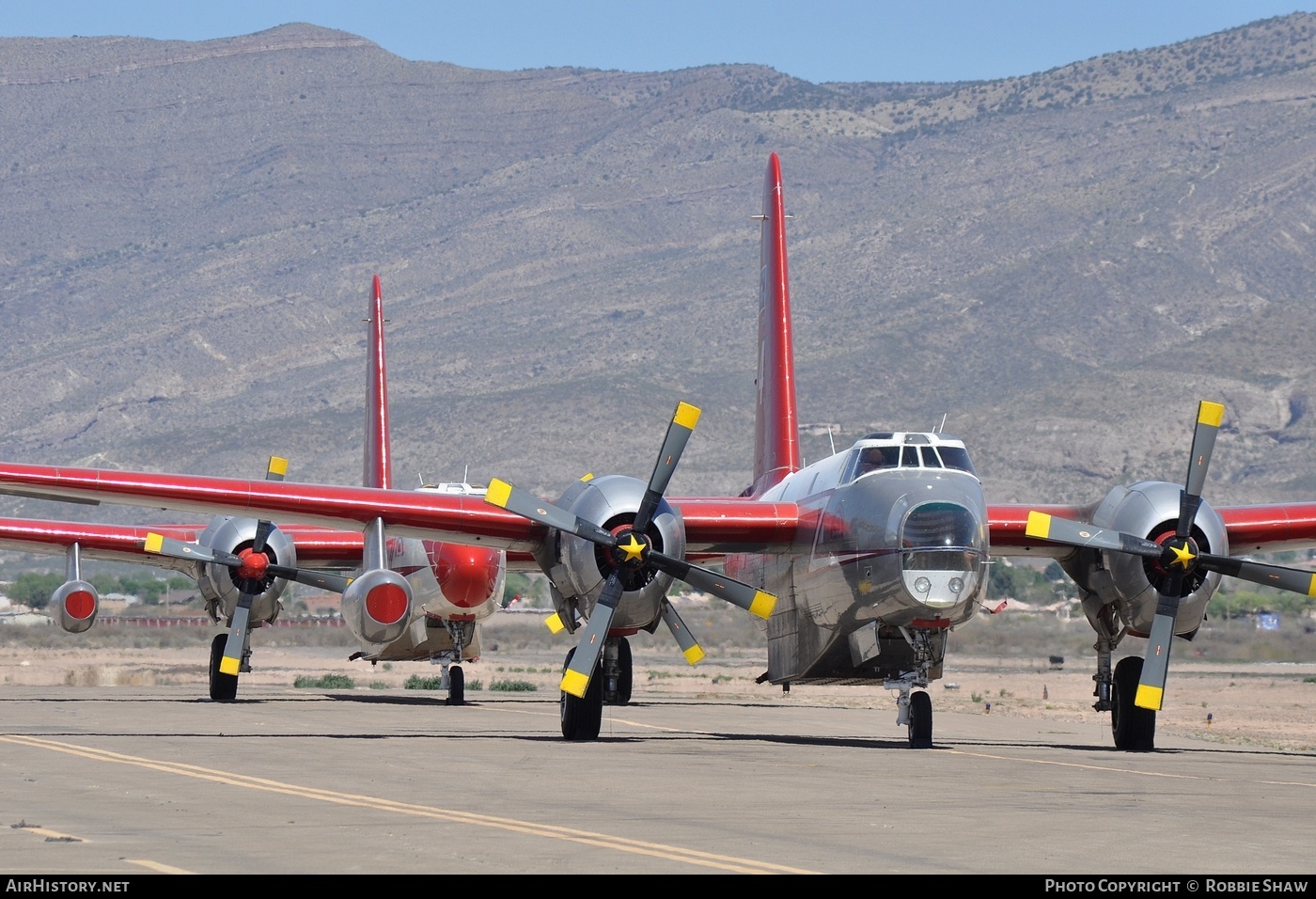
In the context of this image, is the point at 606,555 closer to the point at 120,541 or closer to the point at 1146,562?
the point at 1146,562

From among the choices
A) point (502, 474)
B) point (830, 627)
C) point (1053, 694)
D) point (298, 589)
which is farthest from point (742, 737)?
point (502, 474)

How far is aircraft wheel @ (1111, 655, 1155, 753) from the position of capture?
2858 centimetres

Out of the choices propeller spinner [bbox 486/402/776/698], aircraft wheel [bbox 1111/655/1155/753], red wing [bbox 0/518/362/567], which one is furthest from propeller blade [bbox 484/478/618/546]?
red wing [bbox 0/518/362/567]

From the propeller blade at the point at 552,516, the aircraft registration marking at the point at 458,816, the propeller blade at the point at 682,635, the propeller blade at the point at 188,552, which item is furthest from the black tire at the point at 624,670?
the aircraft registration marking at the point at 458,816

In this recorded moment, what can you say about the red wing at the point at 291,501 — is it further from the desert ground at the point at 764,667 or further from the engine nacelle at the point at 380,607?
the desert ground at the point at 764,667

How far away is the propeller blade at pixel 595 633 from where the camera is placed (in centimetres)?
2655

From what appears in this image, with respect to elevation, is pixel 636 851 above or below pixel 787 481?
below

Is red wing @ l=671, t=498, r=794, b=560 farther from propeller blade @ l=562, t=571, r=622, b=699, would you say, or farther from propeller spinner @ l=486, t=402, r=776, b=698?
propeller blade @ l=562, t=571, r=622, b=699

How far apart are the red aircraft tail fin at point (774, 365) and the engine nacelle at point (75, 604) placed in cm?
1423

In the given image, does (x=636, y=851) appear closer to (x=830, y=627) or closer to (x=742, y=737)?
(x=830, y=627)

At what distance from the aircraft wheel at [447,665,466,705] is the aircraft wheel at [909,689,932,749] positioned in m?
15.3
